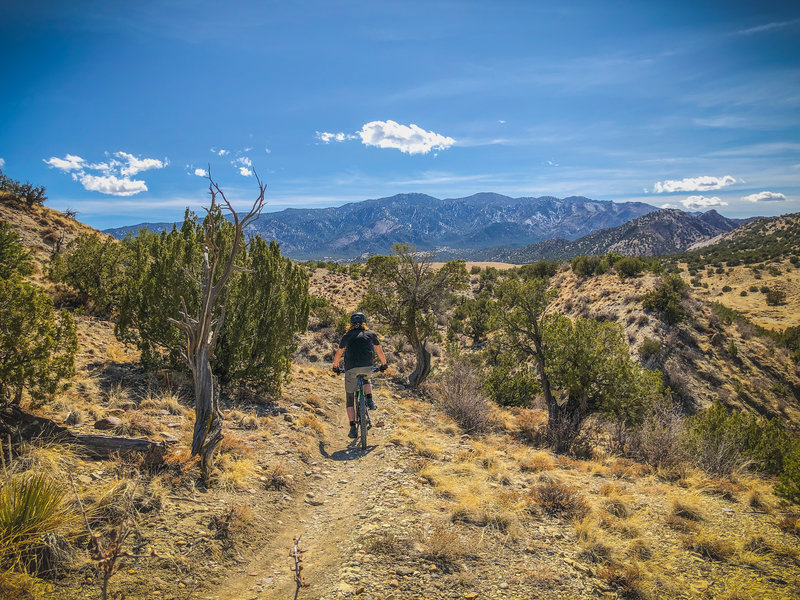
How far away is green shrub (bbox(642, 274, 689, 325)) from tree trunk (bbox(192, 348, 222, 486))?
29.6m

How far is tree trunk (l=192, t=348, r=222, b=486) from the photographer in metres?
5.43

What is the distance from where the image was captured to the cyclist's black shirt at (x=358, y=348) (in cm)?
838

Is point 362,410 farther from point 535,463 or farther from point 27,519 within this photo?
point 27,519

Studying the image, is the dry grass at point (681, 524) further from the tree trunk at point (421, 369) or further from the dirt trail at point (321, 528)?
the tree trunk at point (421, 369)

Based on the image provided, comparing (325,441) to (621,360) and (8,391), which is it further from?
(621,360)

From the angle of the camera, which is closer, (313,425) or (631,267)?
(313,425)

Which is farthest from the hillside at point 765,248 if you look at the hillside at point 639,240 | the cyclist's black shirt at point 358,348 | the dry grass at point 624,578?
the dry grass at point 624,578

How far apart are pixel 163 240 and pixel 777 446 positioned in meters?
16.6

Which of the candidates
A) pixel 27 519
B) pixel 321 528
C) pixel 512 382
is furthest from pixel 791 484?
pixel 27 519

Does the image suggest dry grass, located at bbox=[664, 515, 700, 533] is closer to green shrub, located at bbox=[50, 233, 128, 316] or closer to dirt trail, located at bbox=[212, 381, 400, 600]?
dirt trail, located at bbox=[212, 381, 400, 600]

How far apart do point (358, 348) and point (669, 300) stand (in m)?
26.9

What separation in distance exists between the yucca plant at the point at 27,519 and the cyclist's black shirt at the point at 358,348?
17.0ft

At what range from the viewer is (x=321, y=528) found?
518 cm

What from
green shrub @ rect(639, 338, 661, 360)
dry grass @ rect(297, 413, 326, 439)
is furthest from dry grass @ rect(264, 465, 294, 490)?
green shrub @ rect(639, 338, 661, 360)
